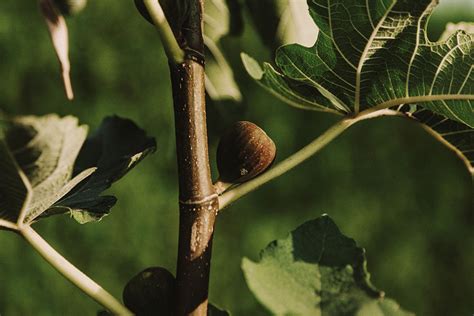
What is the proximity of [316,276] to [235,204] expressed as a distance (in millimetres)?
Answer: 3050

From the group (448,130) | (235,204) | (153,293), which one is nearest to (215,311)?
(153,293)

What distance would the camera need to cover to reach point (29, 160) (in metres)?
0.58

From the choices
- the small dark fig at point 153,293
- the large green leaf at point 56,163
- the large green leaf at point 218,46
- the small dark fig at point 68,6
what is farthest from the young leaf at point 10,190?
the large green leaf at point 218,46

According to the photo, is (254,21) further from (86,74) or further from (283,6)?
(86,74)

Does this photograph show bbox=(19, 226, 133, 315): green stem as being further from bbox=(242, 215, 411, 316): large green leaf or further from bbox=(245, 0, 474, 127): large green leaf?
bbox=(245, 0, 474, 127): large green leaf

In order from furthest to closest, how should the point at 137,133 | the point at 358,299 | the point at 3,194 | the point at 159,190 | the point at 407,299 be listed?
the point at 407,299, the point at 159,190, the point at 137,133, the point at 3,194, the point at 358,299

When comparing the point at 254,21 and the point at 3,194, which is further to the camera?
the point at 254,21

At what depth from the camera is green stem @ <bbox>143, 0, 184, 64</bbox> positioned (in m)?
0.62

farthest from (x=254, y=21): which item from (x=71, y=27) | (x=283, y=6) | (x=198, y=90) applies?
(x=71, y=27)

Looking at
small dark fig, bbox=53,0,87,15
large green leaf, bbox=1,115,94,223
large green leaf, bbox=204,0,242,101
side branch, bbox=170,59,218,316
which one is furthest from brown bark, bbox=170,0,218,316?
large green leaf, bbox=204,0,242,101

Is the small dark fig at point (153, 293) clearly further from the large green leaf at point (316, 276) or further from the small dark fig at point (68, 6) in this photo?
the small dark fig at point (68, 6)

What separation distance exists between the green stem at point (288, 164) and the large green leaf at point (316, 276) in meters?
0.09

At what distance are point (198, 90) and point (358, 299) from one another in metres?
0.23

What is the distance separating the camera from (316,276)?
22.7 inches
